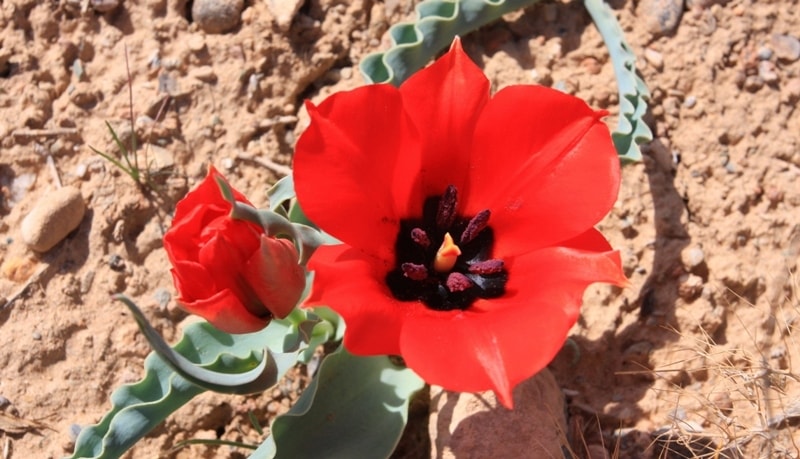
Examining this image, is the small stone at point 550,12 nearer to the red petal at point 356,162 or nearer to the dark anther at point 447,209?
the dark anther at point 447,209

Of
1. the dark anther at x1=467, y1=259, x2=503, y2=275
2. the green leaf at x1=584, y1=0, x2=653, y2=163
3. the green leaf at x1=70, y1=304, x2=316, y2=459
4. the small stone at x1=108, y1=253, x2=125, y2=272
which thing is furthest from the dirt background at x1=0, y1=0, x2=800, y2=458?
the dark anther at x1=467, y1=259, x2=503, y2=275

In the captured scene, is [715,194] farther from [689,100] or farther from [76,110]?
[76,110]

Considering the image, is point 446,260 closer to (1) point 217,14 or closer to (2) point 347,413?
(2) point 347,413

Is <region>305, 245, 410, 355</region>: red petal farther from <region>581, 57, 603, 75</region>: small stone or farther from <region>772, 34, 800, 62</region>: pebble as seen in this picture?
<region>772, 34, 800, 62</region>: pebble

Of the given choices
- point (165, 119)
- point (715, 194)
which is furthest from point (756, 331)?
point (165, 119)

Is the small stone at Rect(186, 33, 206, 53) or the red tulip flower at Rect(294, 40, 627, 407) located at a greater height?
the red tulip flower at Rect(294, 40, 627, 407)

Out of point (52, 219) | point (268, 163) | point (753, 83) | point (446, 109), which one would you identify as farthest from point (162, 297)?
point (753, 83)

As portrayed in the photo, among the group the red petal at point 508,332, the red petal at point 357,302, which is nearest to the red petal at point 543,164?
the red petal at point 508,332
